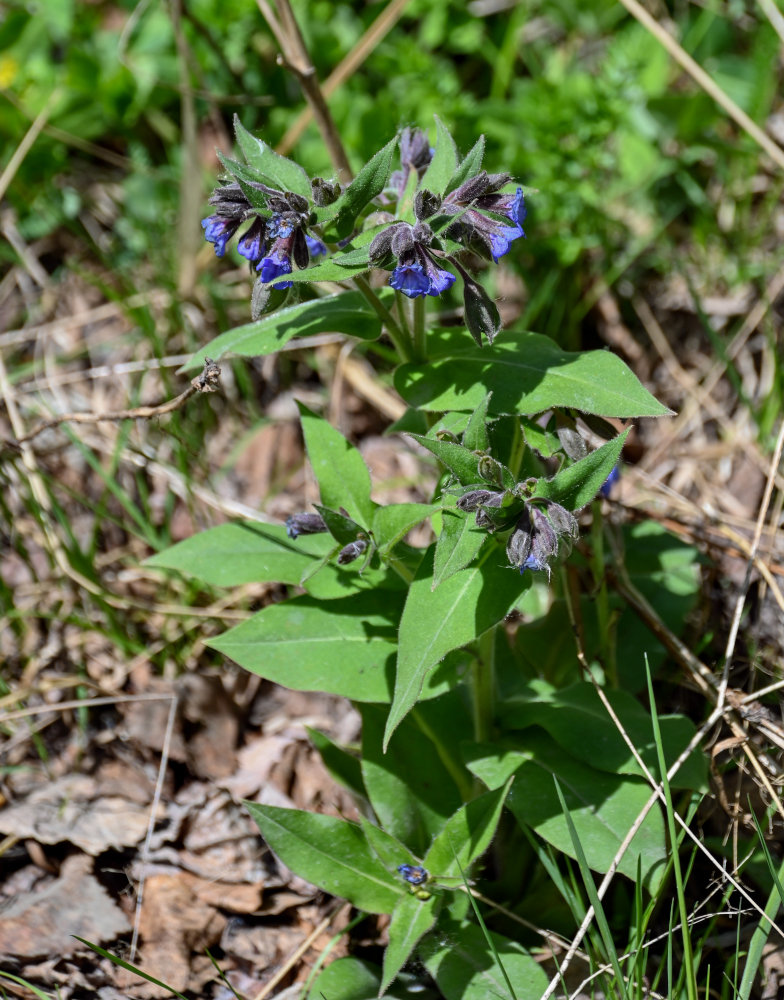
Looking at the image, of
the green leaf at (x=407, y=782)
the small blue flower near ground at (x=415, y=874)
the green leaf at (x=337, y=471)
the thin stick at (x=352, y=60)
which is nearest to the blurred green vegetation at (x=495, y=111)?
the thin stick at (x=352, y=60)

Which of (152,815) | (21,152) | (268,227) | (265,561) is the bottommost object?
(152,815)

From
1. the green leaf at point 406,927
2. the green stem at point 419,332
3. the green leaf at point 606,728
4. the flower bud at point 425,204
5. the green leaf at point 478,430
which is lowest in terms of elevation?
the green leaf at point 406,927

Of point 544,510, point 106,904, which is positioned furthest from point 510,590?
point 106,904

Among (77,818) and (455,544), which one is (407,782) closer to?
(455,544)

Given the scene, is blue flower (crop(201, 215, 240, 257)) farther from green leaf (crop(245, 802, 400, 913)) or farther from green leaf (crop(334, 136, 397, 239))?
green leaf (crop(245, 802, 400, 913))

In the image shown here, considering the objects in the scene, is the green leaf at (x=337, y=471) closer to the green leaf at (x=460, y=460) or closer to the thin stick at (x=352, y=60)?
the green leaf at (x=460, y=460)


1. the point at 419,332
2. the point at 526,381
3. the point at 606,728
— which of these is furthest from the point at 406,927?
the point at 419,332
